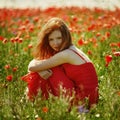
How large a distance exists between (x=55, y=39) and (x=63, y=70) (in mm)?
317

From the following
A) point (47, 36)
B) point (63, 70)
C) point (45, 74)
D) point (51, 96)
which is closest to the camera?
point (51, 96)

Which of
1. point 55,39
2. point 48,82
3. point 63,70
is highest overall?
point 55,39

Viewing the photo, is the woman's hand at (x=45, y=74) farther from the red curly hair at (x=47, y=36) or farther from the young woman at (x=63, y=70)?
the red curly hair at (x=47, y=36)

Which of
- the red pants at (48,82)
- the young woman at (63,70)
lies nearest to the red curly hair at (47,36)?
the young woman at (63,70)

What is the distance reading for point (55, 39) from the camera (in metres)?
4.73

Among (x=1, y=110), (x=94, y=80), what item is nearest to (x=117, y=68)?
(x=94, y=80)

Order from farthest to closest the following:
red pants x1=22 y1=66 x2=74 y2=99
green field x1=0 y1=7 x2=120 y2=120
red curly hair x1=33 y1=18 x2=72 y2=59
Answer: red curly hair x1=33 y1=18 x2=72 y2=59
red pants x1=22 y1=66 x2=74 y2=99
green field x1=0 y1=7 x2=120 y2=120

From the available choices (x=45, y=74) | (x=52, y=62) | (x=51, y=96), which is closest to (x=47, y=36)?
(x=52, y=62)

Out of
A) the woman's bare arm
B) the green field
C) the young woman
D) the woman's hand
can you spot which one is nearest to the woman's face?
the young woman

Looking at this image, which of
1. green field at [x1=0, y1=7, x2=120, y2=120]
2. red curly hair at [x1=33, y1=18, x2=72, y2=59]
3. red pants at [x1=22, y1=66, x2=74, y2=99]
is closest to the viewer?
green field at [x1=0, y1=7, x2=120, y2=120]

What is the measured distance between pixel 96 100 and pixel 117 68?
71 cm

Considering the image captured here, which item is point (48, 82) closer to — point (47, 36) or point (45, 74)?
point (45, 74)

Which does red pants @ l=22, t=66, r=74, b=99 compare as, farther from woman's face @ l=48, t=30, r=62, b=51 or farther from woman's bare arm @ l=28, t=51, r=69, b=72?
woman's face @ l=48, t=30, r=62, b=51

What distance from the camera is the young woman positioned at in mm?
4586
